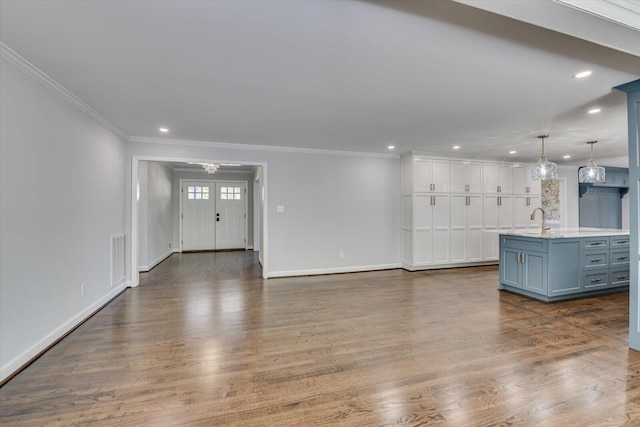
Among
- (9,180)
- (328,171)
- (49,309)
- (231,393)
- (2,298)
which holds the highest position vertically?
(328,171)

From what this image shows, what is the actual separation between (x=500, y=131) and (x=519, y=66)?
2194 millimetres

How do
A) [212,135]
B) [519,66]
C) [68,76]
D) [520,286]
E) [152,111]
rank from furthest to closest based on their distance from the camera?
[212,135], [520,286], [152,111], [68,76], [519,66]

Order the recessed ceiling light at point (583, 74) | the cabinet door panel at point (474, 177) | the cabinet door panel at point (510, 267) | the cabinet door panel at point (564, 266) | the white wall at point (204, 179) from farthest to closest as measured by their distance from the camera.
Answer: the white wall at point (204, 179) < the cabinet door panel at point (474, 177) < the cabinet door panel at point (510, 267) < the cabinet door panel at point (564, 266) < the recessed ceiling light at point (583, 74)

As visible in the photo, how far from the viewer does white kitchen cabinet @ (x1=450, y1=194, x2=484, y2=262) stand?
6.10m

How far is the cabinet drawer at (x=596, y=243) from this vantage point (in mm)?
4039

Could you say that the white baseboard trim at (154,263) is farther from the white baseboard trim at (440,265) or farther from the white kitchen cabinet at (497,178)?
the white kitchen cabinet at (497,178)

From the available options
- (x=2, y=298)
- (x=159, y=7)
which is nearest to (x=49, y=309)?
(x=2, y=298)

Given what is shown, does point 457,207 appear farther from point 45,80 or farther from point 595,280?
point 45,80

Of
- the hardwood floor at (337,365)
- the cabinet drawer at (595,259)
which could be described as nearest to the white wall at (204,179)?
the hardwood floor at (337,365)

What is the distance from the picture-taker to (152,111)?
11.0 ft

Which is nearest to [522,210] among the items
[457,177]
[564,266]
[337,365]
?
[457,177]

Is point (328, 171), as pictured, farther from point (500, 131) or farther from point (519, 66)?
point (519, 66)

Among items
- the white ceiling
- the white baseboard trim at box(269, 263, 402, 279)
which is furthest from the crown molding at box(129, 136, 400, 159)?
the white baseboard trim at box(269, 263, 402, 279)

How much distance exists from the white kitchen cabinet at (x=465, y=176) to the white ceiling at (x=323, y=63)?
2032 mm
